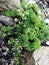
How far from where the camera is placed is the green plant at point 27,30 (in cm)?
453

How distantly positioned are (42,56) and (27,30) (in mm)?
592

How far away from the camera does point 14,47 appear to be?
461 centimetres

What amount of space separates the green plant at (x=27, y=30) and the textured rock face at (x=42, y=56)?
5.0 inches

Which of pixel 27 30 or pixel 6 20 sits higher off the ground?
pixel 6 20

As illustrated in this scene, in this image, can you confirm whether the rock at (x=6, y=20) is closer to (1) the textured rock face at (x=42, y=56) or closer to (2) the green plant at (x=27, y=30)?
(2) the green plant at (x=27, y=30)

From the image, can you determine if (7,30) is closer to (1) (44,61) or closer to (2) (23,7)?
(2) (23,7)

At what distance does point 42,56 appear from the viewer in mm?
4480

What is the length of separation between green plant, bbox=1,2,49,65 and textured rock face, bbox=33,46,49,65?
0.41 feet

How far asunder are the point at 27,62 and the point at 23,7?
4.56 feet

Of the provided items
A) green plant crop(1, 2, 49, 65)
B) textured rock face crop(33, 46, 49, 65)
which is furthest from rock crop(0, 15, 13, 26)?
textured rock face crop(33, 46, 49, 65)

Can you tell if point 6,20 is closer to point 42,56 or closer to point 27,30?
point 27,30

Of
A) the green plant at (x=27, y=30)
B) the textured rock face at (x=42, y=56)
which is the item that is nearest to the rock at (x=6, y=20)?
the green plant at (x=27, y=30)

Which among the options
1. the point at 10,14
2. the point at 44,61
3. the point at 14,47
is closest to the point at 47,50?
the point at 44,61

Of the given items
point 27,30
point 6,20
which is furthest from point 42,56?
point 6,20
